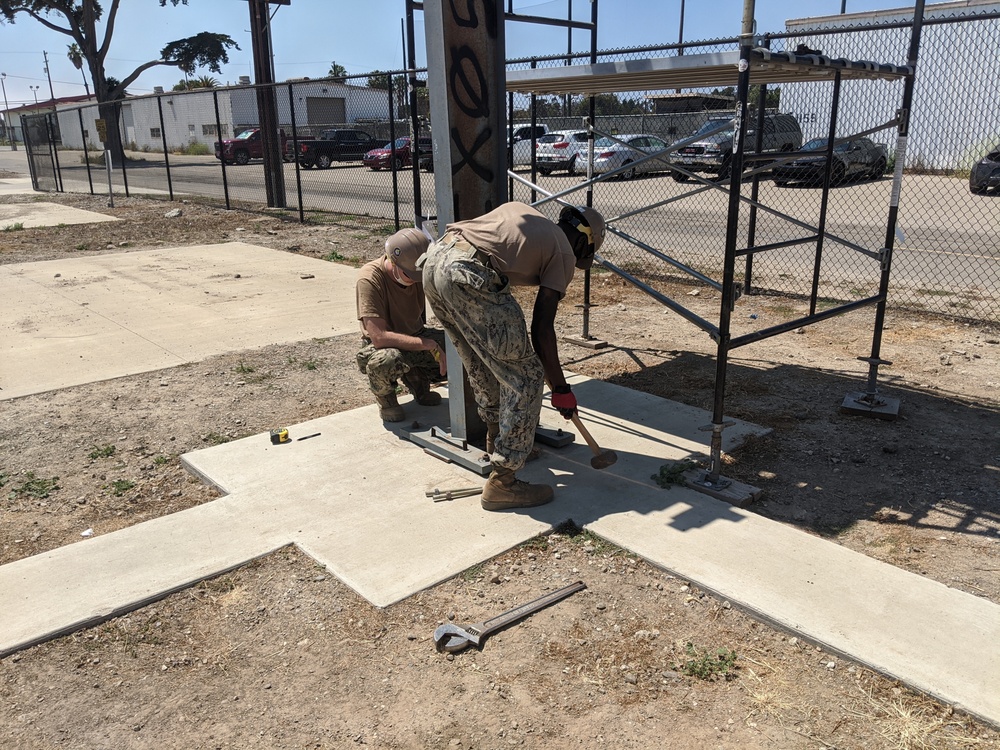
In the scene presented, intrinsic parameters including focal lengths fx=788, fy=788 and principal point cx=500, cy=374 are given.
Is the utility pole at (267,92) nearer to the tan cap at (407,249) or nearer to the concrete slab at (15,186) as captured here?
the concrete slab at (15,186)

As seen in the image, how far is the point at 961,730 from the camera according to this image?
250 centimetres

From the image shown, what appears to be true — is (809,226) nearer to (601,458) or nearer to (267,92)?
(601,458)

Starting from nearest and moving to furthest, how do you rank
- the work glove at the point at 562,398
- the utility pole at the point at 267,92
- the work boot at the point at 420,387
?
the work glove at the point at 562,398, the work boot at the point at 420,387, the utility pole at the point at 267,92

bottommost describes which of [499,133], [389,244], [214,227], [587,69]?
[214,227]

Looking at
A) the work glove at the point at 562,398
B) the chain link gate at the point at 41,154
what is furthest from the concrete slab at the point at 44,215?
the work glove at the point at 562,398

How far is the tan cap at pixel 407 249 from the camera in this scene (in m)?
4.50

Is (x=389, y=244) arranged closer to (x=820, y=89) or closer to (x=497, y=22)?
(x=497, y=22)

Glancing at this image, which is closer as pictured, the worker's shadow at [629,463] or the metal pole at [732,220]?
the metal pole at [732,220]

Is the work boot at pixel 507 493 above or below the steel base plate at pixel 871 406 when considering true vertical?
above

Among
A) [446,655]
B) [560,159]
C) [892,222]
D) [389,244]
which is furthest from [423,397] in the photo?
[560,159]

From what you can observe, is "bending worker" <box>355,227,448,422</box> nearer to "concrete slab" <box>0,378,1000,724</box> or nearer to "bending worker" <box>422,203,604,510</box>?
"concrete slab" <box>0,378,1000,724</box>

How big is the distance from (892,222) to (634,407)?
1983 mm

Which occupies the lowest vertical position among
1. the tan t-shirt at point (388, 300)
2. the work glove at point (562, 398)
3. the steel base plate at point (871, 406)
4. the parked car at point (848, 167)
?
the steel base plate at point (871, 406)

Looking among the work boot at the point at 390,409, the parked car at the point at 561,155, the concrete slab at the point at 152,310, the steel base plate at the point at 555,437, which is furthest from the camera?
the parked car at the point at 561,155
